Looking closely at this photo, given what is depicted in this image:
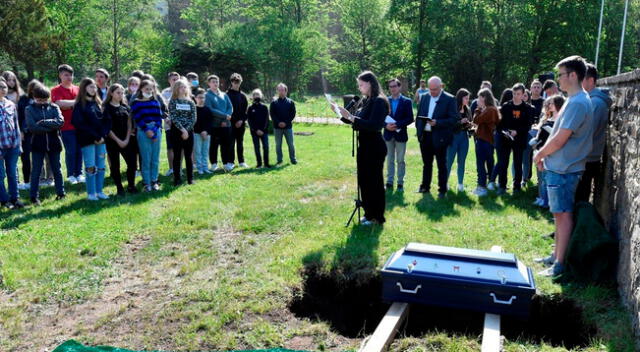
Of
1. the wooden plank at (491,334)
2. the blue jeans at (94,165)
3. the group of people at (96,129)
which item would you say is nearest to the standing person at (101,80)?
the group of people at (96,129)

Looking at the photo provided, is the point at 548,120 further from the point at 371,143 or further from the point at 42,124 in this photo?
the point at 42,124

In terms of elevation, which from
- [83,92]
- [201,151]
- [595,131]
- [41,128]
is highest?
[83,92]

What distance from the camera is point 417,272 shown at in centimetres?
457

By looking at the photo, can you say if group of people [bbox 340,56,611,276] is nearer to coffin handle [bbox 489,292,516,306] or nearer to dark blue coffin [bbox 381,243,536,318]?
dark blue coffin [bbox 381,243,536,318]

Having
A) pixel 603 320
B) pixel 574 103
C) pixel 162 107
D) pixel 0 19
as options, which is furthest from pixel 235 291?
pixel 0 19

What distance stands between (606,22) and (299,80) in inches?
884

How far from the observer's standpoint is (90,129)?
7.91 meters

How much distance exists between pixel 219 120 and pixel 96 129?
326 cm

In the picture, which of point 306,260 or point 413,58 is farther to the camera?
point 413,58

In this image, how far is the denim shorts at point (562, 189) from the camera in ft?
15.6

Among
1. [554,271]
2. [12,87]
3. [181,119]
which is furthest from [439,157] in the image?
[12,87]

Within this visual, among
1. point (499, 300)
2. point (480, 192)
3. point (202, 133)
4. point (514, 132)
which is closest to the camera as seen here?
point (499, 300)

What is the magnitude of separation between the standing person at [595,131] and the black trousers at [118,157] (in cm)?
704

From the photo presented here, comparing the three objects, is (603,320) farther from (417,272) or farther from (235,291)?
(235,291)
